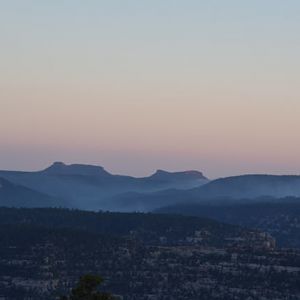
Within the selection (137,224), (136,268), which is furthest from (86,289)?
(137,224)

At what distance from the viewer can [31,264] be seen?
378ft

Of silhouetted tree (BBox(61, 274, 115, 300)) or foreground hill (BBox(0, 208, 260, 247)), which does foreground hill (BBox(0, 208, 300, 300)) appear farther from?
silhouetted tree (BBox(61, 274, 115, 300))

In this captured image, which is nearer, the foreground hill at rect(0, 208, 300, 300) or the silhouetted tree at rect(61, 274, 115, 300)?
the silhouetted tree at rect(61, 274, 115, 300)

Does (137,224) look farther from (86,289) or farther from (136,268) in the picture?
(86,289)

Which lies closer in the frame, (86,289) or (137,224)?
(86,289)

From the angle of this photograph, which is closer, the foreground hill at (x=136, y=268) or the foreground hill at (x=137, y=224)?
the foreground hill at (x=136, y=268)

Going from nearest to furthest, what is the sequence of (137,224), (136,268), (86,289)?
1. (86,289)
2. (136,268)
3. (137,224)

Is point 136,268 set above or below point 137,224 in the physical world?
below

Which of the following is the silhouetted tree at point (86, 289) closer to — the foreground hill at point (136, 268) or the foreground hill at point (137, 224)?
the foreground hill at point (136, 268)

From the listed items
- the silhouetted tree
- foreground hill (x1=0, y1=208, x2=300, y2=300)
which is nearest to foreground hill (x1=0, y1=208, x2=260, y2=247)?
foreground hill (x1=0, y1=208, x2=300, y2=300)

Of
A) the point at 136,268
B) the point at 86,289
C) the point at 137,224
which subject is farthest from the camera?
the point at 137,224

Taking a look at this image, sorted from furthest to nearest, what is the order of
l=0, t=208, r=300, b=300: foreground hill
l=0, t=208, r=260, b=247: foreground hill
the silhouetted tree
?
1. l=0, t=208, r=260, b=247: foreground hill
2. l=0, t=208, r=300, b=300: foreground hill
3. the silhouetted tree

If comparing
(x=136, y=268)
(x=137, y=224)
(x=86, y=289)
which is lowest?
(x=136, y=268)

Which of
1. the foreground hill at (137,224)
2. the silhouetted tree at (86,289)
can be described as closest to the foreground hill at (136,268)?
the foreground hill at (137,224)
